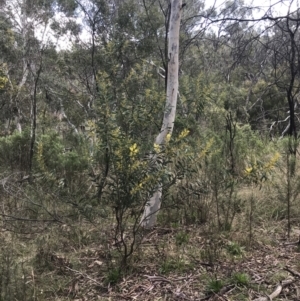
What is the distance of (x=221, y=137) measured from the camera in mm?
6680

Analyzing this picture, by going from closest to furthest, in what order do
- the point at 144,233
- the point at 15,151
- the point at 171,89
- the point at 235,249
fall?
the point at 235,249
the point at 144,233
the point at 171,89
the point at 15,151

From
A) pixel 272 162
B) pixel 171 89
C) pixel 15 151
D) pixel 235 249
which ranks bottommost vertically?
pixel 235 249

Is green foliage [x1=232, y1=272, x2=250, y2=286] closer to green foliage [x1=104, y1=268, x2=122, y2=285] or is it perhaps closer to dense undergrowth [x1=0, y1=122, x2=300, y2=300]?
dense undergrowth [x1=0, y1=122, x2=300, y2=300]

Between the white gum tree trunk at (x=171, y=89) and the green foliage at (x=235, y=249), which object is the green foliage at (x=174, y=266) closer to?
the green foliage at (x=235, y=249)

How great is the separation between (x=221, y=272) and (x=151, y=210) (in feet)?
3.95

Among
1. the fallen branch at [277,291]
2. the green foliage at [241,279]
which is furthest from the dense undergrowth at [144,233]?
the fallen branch at [277,291]

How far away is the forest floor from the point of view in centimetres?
294

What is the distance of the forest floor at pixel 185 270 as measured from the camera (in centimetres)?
294

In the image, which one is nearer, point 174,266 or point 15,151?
point 174,266

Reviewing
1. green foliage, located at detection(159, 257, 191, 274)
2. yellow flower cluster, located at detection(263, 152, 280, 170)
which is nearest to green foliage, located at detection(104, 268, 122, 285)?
green foliage, located at detection(159, 257, 191, 274)

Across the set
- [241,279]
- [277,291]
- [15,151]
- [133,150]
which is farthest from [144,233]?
[15,151]

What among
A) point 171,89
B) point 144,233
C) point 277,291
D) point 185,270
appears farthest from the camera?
point 171,89

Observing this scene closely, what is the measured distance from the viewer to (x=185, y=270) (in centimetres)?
333

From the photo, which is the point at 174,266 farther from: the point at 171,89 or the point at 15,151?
the point at 15,151
